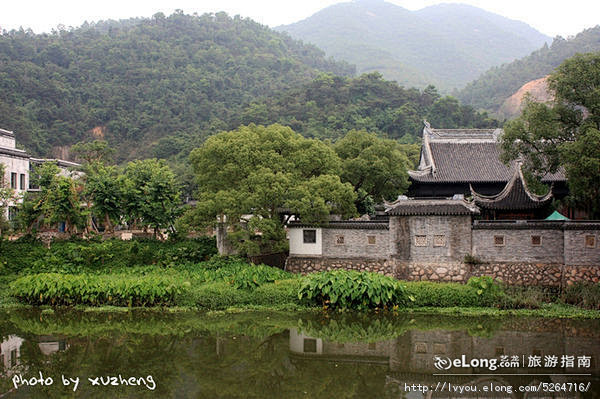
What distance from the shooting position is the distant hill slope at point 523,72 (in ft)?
292

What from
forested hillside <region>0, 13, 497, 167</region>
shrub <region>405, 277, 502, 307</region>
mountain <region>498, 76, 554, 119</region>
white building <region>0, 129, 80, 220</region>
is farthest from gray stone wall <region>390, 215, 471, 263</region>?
mountain <region>498, 76, 554, 119</region>

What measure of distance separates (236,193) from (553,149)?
45.0 feet

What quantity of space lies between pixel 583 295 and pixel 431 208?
654 cm

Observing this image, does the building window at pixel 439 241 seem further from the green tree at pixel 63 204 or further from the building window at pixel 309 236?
the green tree at pixel 63 204

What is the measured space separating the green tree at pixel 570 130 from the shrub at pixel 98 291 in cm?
1543

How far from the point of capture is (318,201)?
22531mm

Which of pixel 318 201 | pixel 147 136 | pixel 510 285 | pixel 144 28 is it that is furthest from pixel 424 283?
pixel 144 28

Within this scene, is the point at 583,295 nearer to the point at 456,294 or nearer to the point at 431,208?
the point at 456,294

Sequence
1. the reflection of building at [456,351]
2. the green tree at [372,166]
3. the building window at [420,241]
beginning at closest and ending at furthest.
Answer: the reflection of building at [456,351] < the building window at [420,241] < the green tree at [372,166]

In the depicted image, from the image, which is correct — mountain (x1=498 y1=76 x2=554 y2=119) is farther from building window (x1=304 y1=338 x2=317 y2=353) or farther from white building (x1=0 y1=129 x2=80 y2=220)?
building window (x1=304 y1=338 x2=317 y2=353)

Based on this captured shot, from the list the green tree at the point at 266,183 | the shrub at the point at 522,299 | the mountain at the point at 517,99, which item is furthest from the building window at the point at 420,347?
the mountain at the point at 517,99

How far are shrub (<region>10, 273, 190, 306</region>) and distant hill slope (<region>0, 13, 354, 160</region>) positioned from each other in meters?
51.6

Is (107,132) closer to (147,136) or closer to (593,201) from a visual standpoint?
(147,136)

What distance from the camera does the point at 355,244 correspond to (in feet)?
76.9
